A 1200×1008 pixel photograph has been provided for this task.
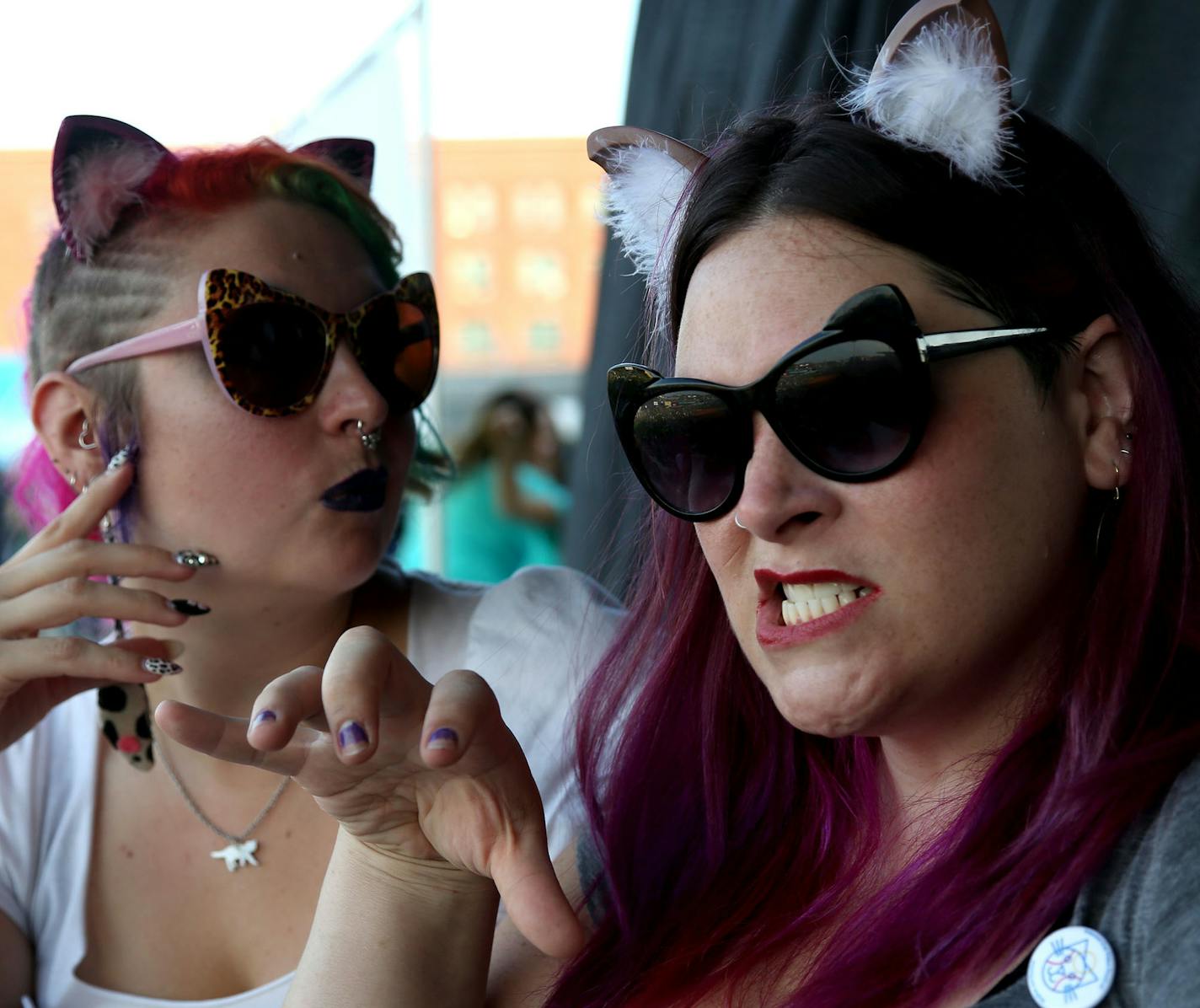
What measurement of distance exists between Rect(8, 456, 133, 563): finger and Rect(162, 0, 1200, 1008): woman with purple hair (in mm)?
800

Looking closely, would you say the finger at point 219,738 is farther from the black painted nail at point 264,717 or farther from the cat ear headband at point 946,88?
the cat ear headband at point 946,88

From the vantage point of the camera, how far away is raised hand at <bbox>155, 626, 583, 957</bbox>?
1.15 m

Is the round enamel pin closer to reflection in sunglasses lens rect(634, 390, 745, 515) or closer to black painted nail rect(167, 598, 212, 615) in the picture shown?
reflection in sunglasses lens rect(634, 390, 745, 515)

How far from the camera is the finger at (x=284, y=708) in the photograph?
3.66 feet

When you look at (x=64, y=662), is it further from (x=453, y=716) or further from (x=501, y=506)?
(x=501, y=506)

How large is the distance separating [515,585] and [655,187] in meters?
0.87

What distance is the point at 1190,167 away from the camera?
191 cm

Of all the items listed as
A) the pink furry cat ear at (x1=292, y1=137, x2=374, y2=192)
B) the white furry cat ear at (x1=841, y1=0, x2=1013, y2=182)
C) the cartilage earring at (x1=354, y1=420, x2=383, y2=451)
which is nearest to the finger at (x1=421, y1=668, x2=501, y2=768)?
the white furry cat ear at (x1=841, y1=0, x2=1013, y2=182)

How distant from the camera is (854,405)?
1.11 meters

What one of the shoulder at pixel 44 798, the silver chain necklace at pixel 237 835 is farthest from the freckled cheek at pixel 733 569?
the shoulder at pixel 44 798

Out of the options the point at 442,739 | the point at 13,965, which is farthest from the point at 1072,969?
the point at 13,965

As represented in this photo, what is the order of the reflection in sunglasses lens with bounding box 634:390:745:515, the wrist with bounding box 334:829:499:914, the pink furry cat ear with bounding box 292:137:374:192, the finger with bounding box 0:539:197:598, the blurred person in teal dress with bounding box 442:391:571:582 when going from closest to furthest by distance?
the reflection in sunglasses lens with bounding box 634:390:745:515, the wrist with bounding box 334:829:499:914, the finger with bounding box 0:539:197:598, the pink furry cat ear with bounding box 292:137:374:192, the blurred person in teal dress with bounding box 442:391:571:582

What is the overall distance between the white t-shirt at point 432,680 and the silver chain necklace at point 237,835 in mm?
170

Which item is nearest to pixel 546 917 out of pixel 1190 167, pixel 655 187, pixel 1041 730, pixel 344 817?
pixel 344 817
